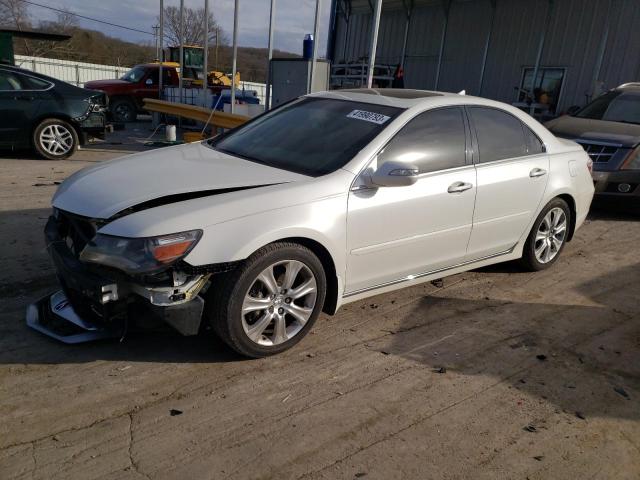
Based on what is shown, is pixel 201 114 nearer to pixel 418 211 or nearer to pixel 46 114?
pixel 46 114

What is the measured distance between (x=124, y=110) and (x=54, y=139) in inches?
357

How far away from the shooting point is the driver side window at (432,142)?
12.1 ft

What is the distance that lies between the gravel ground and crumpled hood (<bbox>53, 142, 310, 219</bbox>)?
81 centimetres

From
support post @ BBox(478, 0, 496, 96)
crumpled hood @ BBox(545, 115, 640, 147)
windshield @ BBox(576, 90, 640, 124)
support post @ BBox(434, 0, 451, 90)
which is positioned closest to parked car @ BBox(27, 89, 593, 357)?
crumpled hood @ BBox(545, 115, 640, 147)

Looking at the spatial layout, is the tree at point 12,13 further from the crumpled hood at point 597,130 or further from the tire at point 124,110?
the crumpled hood at point 597,130

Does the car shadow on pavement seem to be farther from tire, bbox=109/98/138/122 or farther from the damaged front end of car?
tire, bbox=109/98/138/122

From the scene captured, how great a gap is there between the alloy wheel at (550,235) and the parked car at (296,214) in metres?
0.18

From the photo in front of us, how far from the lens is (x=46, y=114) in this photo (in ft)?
29.0

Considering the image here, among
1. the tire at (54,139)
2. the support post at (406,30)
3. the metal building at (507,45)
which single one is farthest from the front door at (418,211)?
the support post at (406,30)

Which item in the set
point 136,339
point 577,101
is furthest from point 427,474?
point 577,101

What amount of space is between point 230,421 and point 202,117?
9567 mm

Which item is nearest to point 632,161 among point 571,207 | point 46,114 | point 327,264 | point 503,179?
point 571,207

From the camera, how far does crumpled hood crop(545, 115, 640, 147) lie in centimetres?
739

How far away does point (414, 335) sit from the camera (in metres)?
3.71
